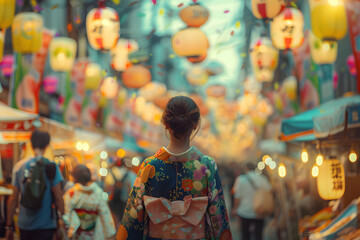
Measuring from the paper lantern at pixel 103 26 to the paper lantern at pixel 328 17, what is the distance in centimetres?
458

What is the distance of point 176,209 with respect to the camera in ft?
13.1

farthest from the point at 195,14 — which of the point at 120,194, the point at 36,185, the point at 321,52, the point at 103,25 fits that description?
the point at 36,185

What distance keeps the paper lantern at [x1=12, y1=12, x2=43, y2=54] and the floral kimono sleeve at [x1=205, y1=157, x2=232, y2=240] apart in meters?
8.93

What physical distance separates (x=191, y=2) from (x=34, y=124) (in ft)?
13.8

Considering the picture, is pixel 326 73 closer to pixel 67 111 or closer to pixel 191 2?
pixel 191 2

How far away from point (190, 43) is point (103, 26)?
215 cm

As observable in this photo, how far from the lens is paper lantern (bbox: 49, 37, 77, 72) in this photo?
1596cm

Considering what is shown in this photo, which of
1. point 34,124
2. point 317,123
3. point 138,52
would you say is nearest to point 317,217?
point 317,123

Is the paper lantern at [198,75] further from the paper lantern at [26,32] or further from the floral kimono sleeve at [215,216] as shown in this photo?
the floral kimono sleeve at [215,216]

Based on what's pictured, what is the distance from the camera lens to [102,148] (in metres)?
20.5

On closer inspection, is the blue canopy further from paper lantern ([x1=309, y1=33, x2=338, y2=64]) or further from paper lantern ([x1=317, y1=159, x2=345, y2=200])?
paper lantern ([x1=309, y1=33, x2=338, y2=64])

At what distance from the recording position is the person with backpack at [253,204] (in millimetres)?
11492

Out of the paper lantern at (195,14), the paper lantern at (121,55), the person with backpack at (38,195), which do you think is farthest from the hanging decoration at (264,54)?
the person with backpack at (38,195)

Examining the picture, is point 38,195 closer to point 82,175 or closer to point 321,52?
point 82,175
